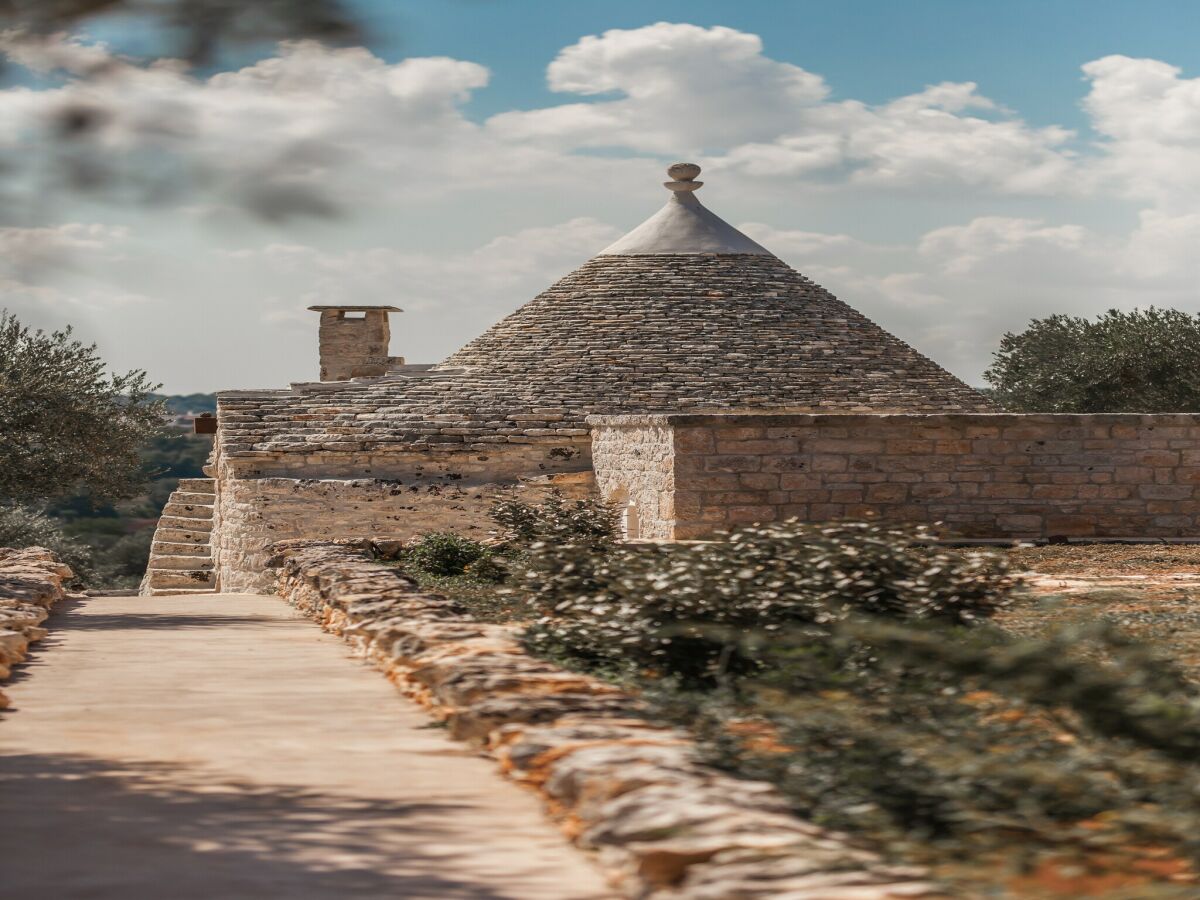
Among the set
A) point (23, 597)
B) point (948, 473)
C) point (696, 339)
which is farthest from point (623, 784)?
point (696, 339)

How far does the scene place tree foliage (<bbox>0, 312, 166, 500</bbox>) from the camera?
73.0ft

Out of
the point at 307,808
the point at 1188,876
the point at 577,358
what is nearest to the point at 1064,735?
the point at 1188,876

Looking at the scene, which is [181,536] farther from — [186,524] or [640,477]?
[640,477]

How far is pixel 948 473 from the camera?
13453 mm

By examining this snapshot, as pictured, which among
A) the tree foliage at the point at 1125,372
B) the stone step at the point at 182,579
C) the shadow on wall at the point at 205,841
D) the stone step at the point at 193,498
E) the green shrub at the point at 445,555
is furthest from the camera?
the tree foliage at the point at 1125,372

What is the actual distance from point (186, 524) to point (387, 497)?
237 inches

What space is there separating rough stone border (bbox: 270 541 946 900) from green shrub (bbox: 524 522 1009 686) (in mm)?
316

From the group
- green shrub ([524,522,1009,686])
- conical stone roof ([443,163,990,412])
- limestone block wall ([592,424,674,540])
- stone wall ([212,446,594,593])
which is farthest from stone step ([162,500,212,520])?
green shrub ([524,522,1009,686])

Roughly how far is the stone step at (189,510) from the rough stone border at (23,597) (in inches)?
329

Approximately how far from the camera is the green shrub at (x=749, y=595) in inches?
226

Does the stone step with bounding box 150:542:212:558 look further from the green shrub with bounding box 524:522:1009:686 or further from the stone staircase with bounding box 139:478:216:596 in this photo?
the green shrub with bounding box 524:522:1009:686

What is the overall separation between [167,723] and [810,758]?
2.67m

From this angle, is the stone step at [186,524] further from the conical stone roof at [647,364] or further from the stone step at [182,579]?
the conical stone roof at [647,364]

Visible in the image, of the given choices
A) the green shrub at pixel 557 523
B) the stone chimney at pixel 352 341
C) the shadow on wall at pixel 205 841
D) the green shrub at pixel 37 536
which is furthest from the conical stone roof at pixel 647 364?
the shadow on wall at pixel 205 841
